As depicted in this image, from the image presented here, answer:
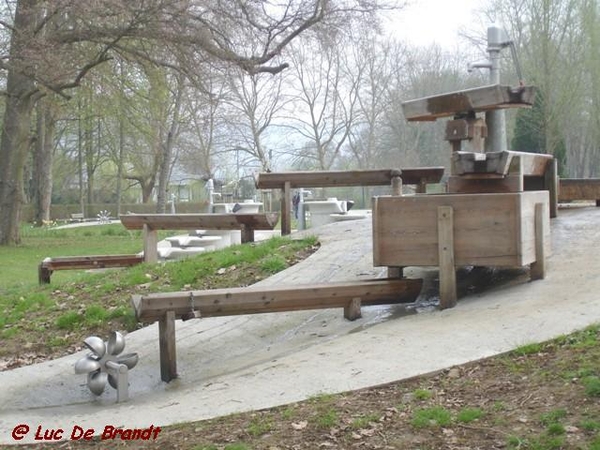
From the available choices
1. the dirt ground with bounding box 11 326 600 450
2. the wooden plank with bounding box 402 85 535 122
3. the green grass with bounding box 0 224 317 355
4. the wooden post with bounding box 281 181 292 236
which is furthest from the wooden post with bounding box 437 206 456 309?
the wooden post with bounding box 281 181 292 236

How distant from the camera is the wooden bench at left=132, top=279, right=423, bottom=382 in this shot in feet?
22.1

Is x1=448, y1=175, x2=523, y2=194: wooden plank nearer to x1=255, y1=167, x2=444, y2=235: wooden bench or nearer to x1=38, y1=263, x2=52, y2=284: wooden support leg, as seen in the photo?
x1=255, y1=167, x2=444, y2=235: wooden bench

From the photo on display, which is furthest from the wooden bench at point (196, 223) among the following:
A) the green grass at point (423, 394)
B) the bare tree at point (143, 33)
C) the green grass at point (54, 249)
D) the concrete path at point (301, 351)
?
the bare tree at point (143, 33)

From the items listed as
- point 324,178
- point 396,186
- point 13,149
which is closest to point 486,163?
point 396,186

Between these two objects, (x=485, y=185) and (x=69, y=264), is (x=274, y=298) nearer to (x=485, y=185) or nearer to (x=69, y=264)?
(x=485, y=185)

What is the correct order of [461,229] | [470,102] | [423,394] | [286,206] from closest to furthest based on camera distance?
[423,394] → [461,229] → [470,102] → [286,206]

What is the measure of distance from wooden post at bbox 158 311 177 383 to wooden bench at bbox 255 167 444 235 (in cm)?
519

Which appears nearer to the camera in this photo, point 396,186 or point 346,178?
point 396,186

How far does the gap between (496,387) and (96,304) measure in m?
5.76

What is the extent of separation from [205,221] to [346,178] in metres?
2.18

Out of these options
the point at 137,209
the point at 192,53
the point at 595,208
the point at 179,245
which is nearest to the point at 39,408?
the point at 595,208

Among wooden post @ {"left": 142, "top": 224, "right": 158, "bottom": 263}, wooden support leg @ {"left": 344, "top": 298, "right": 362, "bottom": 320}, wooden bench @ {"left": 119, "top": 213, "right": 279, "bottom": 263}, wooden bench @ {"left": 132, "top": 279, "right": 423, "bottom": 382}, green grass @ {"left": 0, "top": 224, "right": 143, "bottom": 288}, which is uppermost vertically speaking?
wooden bench @ {"left": 119, "top": 213, "right": 279, "bottom": 263}

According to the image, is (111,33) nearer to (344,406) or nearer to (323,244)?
(323,244)

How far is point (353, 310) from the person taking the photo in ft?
25.5
